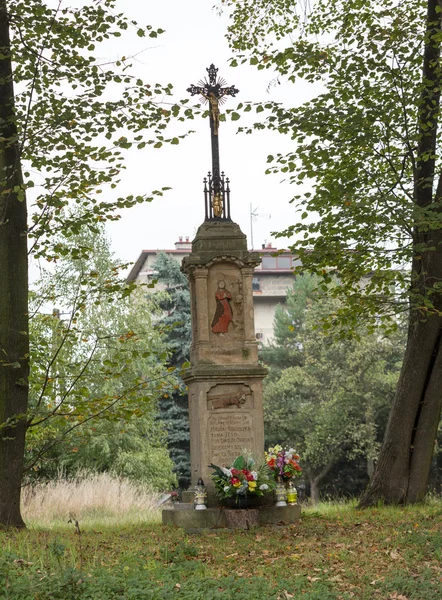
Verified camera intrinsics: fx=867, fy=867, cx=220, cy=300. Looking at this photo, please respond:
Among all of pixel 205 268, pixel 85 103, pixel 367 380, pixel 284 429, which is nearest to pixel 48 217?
pixel 85 103

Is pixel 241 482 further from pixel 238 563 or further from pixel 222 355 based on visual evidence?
pixel 238 563

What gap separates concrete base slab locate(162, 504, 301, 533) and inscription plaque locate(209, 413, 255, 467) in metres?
1.02

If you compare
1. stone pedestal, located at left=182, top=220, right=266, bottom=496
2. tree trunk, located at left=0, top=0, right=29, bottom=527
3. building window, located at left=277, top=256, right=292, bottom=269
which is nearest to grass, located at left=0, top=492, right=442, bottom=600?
tree trunk, located at left=0, top=0, right=29, bottom=527

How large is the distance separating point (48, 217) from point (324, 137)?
4.80m

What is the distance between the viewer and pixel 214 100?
15.5m

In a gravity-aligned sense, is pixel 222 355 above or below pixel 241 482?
above

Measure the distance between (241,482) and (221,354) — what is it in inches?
98.8

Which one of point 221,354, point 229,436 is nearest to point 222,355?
point 221,354

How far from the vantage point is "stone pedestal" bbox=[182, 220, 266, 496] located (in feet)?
46.0

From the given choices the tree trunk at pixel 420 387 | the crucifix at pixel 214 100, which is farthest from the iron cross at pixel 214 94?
the tree trunk at pixel 420 387

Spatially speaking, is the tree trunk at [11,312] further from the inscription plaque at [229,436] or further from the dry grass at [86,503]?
the dry grass at [86,503]

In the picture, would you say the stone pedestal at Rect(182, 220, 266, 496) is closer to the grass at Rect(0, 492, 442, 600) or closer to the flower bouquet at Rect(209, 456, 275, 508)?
the flower bouquet at Rect(209, 456, 275, 508)

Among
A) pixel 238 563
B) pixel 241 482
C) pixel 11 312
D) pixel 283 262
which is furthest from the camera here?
pixel 283 262

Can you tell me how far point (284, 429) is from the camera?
4141cm
